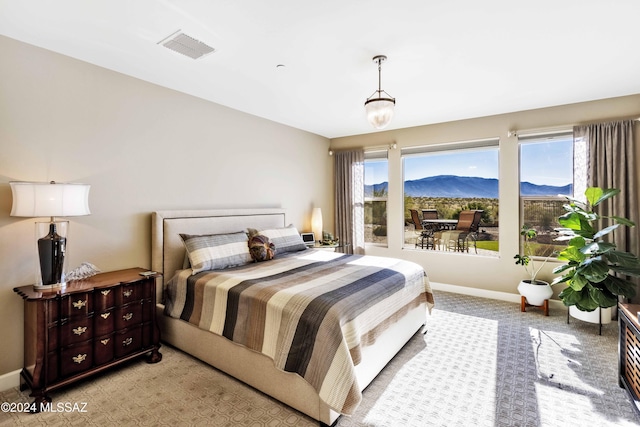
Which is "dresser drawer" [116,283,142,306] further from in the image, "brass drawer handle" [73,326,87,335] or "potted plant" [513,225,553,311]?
"potted plant" [513,225,553,311]

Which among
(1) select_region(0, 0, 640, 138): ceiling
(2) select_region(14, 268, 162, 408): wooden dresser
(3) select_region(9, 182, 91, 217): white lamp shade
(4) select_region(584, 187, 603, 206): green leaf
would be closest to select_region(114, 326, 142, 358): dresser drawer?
(2) select_region(14, 268, 162, 408): wooden dresser

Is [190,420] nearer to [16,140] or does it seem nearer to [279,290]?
[279,290]

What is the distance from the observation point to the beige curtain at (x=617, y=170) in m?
3.58

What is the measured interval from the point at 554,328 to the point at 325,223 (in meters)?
3.71

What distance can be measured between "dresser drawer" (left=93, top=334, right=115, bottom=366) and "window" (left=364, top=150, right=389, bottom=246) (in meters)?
4.20

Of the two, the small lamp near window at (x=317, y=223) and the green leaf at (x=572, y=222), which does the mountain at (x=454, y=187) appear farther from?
the small lamp near window at (x=317, y=223)

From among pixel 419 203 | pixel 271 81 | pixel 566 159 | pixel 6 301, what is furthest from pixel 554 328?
pixel 6 301

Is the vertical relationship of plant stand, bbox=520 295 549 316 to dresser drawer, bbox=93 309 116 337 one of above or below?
below

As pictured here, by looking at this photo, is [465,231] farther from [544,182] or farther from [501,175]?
[544,182]

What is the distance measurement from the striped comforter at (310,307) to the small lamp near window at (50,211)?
3.07 ft

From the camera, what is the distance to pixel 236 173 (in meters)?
4.23

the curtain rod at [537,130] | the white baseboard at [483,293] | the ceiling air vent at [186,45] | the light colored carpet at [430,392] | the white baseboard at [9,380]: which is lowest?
the light colored carpet at [430,392]

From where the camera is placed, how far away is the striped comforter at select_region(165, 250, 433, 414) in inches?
74.9

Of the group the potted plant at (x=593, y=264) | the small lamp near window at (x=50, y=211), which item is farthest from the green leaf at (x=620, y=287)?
the small lamp near window at (x=50, y=211)
